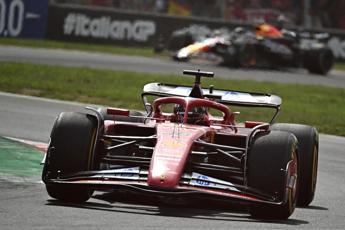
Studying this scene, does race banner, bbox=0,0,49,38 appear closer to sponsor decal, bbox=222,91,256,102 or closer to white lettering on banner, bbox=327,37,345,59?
white lettering on banner, bbox=327,37,345,59

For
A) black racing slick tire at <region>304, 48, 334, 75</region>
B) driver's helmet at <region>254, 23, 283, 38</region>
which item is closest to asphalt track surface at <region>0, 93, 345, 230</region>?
driver's helmet at <region>254, 23, 283, 38</region>

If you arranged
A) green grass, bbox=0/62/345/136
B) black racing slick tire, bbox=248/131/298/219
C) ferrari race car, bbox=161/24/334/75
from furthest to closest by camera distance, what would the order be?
1. ferrari race car, bbox=161/24/334/75
2. green grass, bbox=0/62/345/136
3. black racing slick tire, bbox=248/131/298/219

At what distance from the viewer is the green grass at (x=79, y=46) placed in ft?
98.4

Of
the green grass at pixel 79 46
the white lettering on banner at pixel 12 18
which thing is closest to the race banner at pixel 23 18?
the white lettering on banner at pixel 12 18

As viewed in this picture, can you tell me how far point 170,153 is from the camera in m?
8.27

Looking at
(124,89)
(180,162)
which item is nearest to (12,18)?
(124,89)

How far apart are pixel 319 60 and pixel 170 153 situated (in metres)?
23.1

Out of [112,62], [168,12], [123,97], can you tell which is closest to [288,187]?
[123,97]

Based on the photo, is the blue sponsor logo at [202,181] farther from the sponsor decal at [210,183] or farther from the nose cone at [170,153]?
the nose cone at [170,153]

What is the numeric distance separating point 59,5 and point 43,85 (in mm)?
12273

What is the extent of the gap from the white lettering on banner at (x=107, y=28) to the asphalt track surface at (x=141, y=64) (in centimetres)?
263

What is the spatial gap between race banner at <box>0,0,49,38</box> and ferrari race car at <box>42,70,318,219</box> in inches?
805

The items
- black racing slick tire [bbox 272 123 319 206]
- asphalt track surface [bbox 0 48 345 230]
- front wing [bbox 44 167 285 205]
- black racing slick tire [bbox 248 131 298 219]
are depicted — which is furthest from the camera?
black racing slick tire [bbox 272 123 319 206]

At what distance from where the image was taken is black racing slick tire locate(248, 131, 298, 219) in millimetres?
8219
